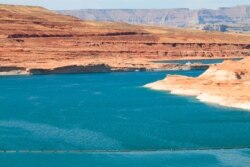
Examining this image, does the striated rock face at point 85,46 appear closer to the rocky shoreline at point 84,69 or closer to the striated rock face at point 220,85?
the rocky shoreline at point 84,69

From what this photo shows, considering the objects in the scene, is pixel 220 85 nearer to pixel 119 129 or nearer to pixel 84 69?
pixel 119 129

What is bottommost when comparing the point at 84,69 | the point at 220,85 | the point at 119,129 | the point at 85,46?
the point at 84,69

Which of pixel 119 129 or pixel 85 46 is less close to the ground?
pixel 119 129

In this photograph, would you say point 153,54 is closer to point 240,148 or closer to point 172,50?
point 172,50

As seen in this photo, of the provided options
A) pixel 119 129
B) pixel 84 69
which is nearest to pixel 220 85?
pixel 119 129

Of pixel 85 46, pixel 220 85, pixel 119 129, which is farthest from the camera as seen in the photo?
pixel 85 46

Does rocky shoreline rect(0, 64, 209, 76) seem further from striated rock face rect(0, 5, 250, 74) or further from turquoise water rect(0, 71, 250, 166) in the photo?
turquoise water rect(0, 71, 250, 166)
